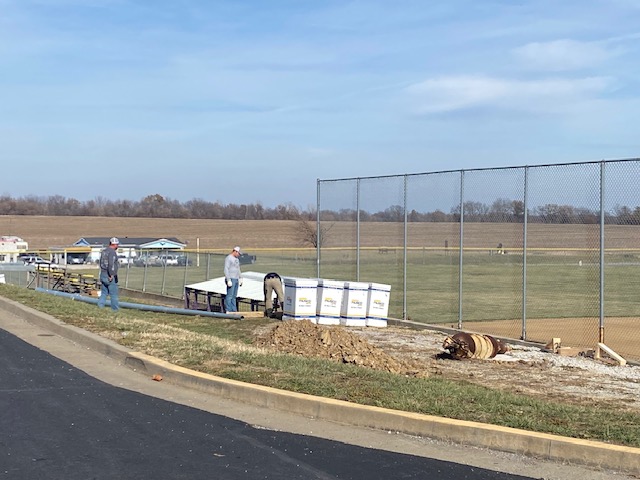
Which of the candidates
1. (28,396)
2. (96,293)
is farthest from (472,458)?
(96,293)

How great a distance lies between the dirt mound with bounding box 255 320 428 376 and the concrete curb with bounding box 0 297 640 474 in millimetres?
2922

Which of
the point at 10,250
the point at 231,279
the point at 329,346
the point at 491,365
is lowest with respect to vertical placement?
the point at 491,365

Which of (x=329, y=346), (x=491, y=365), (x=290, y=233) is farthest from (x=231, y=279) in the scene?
(x=290, y=233)

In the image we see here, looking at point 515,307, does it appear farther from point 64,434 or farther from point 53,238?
point 53,238

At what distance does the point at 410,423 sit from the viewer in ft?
26.2

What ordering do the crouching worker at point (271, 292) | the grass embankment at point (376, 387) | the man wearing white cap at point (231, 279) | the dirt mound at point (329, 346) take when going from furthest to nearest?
the man wearing white cap at point (231, 279) → the crouching worker at point (271, 292) → the dirt mound at point (329, 346) → the grass embankment at point (376, 387)

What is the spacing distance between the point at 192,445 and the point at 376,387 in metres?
2.75

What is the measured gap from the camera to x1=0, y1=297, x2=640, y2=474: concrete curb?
6984 mm

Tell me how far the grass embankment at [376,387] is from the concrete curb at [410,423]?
11.4 inches

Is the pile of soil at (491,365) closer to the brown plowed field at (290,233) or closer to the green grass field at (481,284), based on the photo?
the green grass field at (481,284)

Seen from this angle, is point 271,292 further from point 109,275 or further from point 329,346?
point 329,346

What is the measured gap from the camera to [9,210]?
126188 mm

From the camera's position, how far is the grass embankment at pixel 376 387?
7.95m

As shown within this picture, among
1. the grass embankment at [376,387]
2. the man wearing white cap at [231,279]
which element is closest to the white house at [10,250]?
the man wearing white cap at [231,279]
